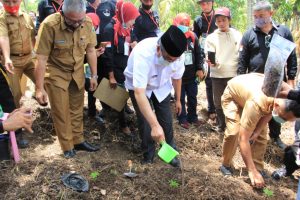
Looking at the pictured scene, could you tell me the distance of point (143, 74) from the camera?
10.4 ft

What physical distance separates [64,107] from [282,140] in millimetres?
3495

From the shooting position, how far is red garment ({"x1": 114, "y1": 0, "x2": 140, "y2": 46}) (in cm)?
427

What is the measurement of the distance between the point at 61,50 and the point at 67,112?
2.28ft

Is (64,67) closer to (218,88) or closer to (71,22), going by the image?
(71,22)

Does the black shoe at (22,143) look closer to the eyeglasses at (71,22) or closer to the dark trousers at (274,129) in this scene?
the eyeglasses at (71,22)

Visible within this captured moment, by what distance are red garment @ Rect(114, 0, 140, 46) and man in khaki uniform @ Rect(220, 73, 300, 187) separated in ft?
5.01

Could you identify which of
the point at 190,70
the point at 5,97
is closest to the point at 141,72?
the point at 5,97

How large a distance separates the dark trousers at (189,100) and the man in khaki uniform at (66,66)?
5.53 feet

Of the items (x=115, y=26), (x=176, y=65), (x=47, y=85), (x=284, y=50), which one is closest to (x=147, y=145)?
(x=176, y=65)

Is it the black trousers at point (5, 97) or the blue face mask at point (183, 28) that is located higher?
the blue face mask at point (183, 28)

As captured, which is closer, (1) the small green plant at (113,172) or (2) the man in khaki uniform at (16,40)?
(1) the small green plant at (113,172)

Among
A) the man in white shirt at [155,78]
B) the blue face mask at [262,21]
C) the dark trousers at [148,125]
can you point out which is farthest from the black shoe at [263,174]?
the blue face mask at [262,21]

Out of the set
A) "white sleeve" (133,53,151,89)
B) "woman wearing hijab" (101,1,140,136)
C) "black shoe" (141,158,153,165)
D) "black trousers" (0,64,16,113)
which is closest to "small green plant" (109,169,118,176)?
A: "black shoe" (141,158,153,165)

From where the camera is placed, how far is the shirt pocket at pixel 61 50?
361 centimetres
